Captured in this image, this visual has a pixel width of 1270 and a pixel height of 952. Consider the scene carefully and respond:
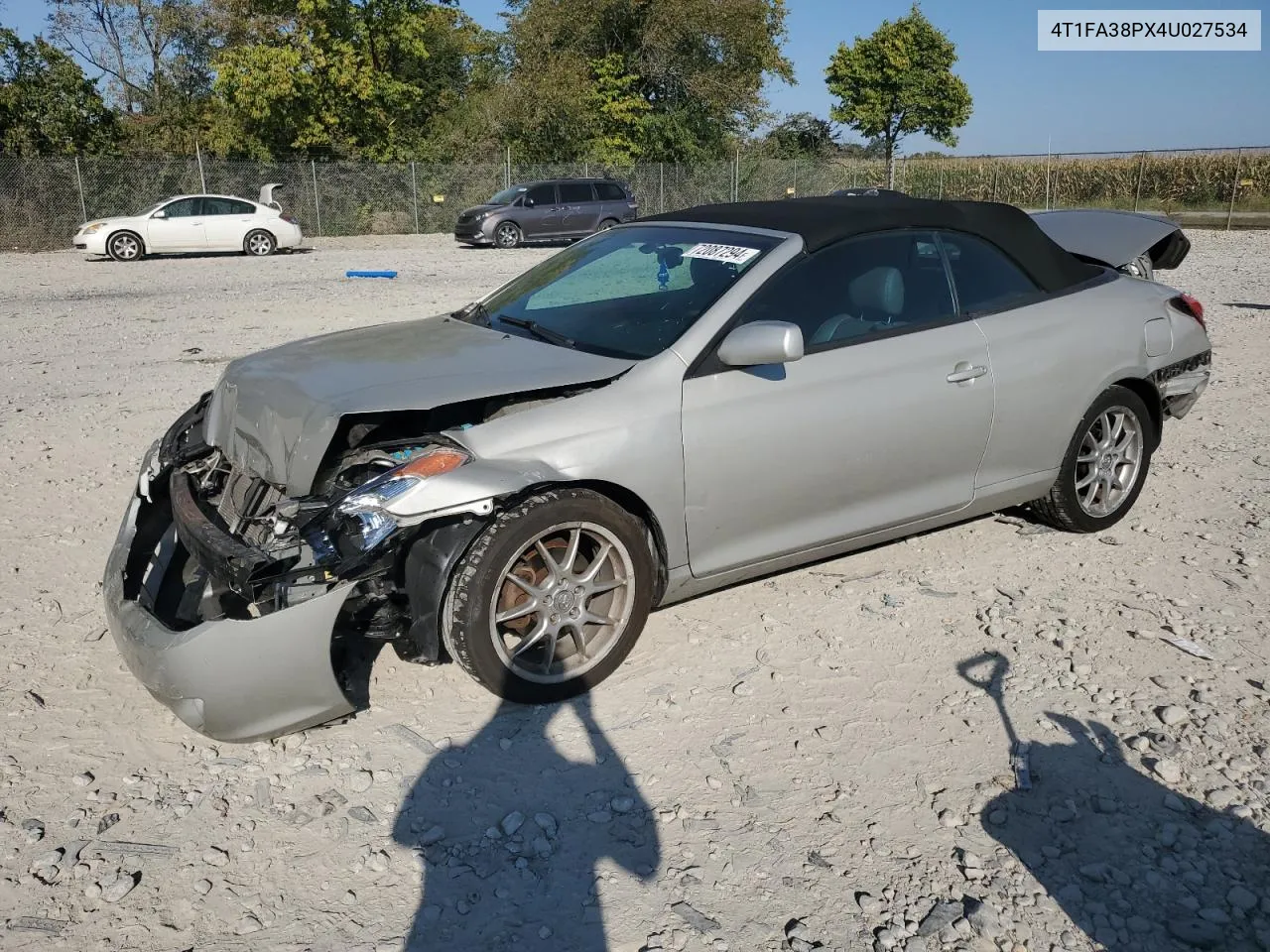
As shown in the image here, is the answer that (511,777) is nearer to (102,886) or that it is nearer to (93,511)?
(102,886)

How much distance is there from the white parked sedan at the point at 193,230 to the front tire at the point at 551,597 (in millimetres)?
21558

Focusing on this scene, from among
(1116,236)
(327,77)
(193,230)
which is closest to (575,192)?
(193,230)

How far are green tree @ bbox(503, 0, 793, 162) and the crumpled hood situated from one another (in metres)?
33.7

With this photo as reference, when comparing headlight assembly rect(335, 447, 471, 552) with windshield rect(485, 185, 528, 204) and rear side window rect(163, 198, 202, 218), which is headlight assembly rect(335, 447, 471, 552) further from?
windshield rect(485, 185, 528, 204)

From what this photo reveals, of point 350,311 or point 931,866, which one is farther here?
point 350,311

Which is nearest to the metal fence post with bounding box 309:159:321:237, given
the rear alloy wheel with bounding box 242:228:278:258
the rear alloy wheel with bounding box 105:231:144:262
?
the rear alloy wheel with bounding box 242:228:278:258

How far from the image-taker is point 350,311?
1266cm

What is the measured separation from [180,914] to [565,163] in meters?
34.1

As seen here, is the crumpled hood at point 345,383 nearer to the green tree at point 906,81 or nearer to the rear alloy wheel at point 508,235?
the rear alloy wheel at point 508,235

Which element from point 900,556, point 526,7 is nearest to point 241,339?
point 900,556

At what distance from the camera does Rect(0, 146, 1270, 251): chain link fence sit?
84.5 feet

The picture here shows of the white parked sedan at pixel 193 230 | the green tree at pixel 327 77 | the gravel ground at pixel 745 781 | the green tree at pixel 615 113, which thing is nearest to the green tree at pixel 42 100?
the green tree at pixel 327 77

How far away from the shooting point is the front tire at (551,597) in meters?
3.41

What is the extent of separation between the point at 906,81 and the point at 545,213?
23.7 meters
